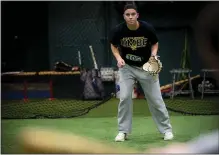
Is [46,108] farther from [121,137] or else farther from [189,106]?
[121,137]

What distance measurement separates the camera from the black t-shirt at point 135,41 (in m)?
5.25

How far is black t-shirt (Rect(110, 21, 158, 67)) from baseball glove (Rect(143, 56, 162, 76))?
83 millimetres

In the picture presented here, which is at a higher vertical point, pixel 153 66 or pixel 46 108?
pixel 153 66

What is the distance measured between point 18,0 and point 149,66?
7.46 metres

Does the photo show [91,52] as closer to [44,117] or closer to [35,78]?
[35,78]

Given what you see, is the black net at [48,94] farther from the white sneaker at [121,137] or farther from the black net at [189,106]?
the white sneaker at [121,137]

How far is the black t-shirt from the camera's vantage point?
5.25 m

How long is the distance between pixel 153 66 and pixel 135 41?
0.37m

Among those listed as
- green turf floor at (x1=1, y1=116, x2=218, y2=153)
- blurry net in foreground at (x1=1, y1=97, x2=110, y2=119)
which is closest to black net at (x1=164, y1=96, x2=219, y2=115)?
green turf floor at (x1=1, y1=116, x2=218, y2=153)

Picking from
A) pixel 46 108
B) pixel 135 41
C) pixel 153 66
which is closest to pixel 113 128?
pixel 153 66

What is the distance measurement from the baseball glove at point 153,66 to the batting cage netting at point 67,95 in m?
3.03

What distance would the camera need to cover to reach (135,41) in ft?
17.2

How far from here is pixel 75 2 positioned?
1132 cm

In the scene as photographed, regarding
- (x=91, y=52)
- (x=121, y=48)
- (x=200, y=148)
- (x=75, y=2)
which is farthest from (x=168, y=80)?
(x=200, y=148)
